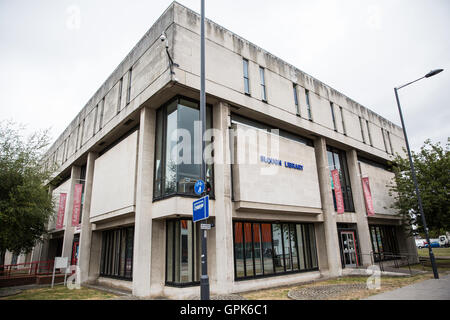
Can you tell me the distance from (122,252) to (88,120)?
40.8 feet

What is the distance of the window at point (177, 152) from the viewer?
44.7ft

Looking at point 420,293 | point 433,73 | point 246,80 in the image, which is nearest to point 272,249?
point 420,293

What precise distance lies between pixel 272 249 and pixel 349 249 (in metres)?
8.42

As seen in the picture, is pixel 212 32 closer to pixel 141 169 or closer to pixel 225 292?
pixel 141 169

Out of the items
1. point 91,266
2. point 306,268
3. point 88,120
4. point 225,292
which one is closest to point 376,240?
point 306,268

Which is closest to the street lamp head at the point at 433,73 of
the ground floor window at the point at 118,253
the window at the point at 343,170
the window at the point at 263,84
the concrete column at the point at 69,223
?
the window at the point at 263,84

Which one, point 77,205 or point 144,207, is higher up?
point 77,205

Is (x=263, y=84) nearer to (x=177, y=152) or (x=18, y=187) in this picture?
(x=177, y=152)

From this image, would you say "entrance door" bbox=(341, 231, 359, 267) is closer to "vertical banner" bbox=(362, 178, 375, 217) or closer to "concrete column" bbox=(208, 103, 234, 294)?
"vertical banner" bbox=(362, 178, 375, 217)

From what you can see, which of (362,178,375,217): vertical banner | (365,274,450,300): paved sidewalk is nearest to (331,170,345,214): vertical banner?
(362,178,375,217): vertical banner

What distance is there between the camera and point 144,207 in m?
13.9

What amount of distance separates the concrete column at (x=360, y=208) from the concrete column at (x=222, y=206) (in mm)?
13758

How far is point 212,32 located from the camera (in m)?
16.0

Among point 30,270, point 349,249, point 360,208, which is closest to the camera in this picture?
point 349,249
